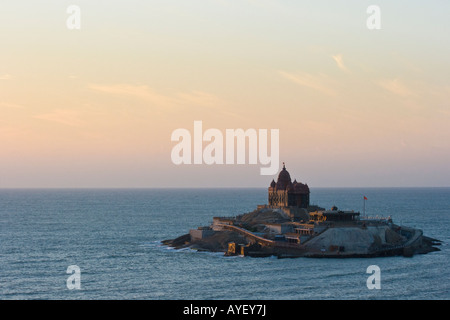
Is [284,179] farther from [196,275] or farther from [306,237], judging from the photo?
[196,275]

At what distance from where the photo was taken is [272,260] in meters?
128

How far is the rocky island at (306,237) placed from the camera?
13425 centimetres

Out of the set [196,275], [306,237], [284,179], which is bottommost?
[196,275]

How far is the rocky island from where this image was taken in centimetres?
13425

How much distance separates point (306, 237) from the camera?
137 m

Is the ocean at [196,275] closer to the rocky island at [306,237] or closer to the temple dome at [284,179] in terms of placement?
the rocky island at [306,237]

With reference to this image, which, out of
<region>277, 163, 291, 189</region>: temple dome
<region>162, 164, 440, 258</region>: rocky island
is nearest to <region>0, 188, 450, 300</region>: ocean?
<region>162, 164, 440, 258</region>: rocky island

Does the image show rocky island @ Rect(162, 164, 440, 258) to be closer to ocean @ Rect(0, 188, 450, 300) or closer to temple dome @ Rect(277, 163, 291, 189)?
ocean @ Rect(0, 188, 450, 300)

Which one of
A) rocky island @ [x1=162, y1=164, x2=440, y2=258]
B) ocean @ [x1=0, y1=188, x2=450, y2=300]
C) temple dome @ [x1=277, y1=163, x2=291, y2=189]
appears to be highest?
temple dome @ [x1=277, y1=163, x2=291, y2=189]

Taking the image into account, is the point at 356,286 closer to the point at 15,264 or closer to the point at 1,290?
the point at 1,290

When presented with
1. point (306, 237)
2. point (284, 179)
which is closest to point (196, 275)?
point (306, 237)
